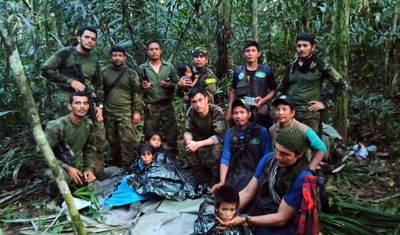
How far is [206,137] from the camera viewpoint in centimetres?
484

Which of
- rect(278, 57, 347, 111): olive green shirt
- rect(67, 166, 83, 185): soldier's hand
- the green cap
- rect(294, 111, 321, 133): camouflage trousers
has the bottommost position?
rect(67, 166, 83, 185): soldier's hand

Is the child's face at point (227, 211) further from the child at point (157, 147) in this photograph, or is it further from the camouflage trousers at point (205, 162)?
the child at point (157, 147)

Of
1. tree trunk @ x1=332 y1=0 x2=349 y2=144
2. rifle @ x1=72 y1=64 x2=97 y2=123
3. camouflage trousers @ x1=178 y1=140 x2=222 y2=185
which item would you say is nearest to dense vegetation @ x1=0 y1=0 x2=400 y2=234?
tree trunk @ x1=332 y1=0 x2=349 y2=144

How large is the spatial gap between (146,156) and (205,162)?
0.72 metres

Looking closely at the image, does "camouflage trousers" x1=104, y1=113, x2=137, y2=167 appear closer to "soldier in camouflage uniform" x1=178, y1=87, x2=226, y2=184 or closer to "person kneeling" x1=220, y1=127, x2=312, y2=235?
"soldier in camouflage uniform" x1=178, y1=87, x2=226, y2=184

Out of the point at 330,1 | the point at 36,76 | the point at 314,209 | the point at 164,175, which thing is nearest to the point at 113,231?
the point at 164,175

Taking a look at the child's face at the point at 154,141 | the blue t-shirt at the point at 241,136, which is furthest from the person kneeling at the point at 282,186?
the child's face at the point at 154,141

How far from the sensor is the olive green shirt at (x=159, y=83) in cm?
548

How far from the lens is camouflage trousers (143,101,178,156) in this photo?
5605 mm

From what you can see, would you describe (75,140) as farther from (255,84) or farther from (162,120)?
(255,84)

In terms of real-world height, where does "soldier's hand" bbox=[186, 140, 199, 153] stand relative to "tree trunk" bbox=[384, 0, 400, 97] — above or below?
below

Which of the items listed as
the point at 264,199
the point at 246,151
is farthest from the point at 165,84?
the point at 264,199

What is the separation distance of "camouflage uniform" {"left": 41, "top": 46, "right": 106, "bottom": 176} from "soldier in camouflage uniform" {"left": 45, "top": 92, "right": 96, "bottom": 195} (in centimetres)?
26

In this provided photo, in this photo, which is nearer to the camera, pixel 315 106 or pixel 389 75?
pixel 315 106
